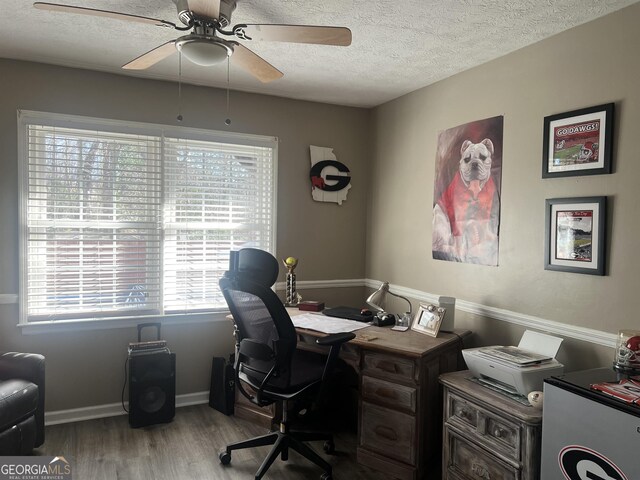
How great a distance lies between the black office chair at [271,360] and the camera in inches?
90.7

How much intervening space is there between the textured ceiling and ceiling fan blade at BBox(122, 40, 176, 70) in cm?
21

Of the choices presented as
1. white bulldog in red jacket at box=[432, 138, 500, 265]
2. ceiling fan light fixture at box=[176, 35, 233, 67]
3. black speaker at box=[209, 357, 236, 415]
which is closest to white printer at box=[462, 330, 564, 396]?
white bulldog in red jacket at box=[432, 138, 500, 265]

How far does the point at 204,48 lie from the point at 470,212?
1.91 meters

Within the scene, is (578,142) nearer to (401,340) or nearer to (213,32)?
(401,340)

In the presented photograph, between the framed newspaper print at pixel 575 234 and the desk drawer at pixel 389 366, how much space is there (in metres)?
0.93

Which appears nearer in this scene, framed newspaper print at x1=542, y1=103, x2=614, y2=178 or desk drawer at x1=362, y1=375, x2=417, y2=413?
framed newspaper print at x1=542, y1=103, x2=614, y2=178

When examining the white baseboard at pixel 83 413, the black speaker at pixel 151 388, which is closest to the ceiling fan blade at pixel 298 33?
the black speaker at pixel 151 388

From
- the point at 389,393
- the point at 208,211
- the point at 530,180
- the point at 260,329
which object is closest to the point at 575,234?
the point at 530,180

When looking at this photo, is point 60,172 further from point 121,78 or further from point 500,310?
point 500,310

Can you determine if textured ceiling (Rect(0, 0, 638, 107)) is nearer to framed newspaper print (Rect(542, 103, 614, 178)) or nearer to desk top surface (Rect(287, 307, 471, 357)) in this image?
framed newspaper print (Rect(542, 103, 614, 178))

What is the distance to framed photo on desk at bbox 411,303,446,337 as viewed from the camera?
2.77 m

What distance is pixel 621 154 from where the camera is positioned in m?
2.14

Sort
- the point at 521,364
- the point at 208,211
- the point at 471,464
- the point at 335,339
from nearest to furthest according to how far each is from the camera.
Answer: the point at 521,364 → the point at 471,464 → the point at 335,339 → the point at 208,211

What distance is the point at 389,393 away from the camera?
2.58 m
